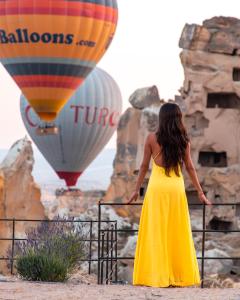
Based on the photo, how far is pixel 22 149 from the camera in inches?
1390

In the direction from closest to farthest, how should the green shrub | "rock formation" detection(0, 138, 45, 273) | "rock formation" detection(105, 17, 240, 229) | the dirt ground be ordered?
the dirt ground, the green shrub, "rock formation" detection(0, 138, 45, 273), "rock formation" detection(105, 17, 240, 229)

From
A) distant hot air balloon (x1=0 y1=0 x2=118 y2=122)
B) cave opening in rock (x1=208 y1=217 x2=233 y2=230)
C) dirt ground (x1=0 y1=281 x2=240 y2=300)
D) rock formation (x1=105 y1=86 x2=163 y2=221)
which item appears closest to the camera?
dirt ground (x1=0 y1=281 x2=240 y2=300)

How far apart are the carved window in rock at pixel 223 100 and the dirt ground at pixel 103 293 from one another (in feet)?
116

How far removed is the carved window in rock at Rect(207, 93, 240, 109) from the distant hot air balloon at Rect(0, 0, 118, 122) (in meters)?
15.2

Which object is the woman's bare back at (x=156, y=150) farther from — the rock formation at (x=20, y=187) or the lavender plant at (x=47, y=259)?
the rock formation at (x=20, y=187)

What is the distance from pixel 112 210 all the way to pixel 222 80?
7035mm

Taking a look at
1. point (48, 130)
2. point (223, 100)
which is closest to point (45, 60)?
point (48, 130)

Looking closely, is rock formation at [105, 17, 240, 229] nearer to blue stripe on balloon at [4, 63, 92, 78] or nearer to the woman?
blue stripe on balloon at [4, 63, 92, 78]

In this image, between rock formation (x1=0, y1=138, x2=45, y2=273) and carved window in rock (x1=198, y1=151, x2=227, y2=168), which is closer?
rock formation (x1=0, y1=138, x2=45, y2=273)

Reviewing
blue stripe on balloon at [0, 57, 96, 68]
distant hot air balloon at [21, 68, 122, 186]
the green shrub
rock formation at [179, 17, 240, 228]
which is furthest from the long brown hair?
rock formation at [179, 17, 240, 228]

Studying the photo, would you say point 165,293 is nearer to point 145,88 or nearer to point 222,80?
point 222,80

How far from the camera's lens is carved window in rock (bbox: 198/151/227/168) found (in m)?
44.5

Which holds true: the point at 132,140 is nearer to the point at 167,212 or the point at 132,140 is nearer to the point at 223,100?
the point at 223,100

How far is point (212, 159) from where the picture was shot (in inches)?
1766
